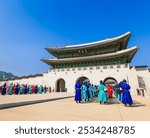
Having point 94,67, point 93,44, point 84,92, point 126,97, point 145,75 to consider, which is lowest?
point 126,97

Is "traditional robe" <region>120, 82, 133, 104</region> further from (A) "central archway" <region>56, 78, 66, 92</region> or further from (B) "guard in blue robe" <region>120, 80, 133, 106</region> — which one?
(A) "central archway" <region>56, 78, 66, 92</region>

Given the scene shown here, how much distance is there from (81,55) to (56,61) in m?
5.38

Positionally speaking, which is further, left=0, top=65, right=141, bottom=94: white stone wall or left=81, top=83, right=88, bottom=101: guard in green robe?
left=0, top=65, right=141, bottom=94: white stone wall

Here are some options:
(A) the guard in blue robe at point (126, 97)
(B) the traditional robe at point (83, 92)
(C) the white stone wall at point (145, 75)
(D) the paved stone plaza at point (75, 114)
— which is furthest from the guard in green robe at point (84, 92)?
(C) the white stone wall at point (145, 75)

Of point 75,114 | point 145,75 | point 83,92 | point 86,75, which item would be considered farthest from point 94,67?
point 75,114

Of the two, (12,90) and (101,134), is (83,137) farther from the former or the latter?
(12,90)

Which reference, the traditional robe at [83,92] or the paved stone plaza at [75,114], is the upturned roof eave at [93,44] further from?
the paved stone plaza at [75,114]

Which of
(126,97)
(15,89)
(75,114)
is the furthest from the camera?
(15,89)

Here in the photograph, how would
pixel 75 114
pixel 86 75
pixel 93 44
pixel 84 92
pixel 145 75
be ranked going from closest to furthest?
pixel 75 114 < pixel 84 92 < pixel 145 75 < pixel 86 75 < pixel 93 44

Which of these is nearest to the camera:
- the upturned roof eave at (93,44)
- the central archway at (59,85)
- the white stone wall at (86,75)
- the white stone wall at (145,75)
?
the white stone wall at (145,75)

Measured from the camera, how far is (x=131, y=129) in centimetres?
346

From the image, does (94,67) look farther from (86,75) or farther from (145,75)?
(145,75)

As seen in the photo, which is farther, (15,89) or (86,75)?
(86,75)

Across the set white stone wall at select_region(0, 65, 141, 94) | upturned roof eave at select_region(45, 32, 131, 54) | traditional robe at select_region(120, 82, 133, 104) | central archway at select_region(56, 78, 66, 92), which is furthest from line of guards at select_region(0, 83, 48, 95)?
traditional robe at select_region(120, 82, 133, 104)
